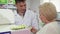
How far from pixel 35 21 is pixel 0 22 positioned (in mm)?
471

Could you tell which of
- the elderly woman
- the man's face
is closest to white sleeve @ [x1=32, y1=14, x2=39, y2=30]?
the man's face

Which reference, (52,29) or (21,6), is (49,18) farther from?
(21,6)

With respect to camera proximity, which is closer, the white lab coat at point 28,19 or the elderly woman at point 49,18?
the elderly woman at point 49,18

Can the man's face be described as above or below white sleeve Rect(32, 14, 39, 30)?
above

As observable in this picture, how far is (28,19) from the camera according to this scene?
1763 millimetres

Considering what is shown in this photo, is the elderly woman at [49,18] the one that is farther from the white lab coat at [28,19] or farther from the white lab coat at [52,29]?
the white lab coat at [28,19]

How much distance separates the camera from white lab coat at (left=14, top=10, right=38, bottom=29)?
174 cm

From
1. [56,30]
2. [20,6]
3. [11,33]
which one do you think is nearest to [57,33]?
[56,30]

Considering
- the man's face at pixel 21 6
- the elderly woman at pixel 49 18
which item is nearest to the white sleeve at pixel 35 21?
the man's face at pixel 21 6

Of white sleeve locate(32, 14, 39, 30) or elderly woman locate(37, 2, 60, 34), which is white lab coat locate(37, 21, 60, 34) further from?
white sleeve locate(32, 14, 39, 30)

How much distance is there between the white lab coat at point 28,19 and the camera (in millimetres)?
1740

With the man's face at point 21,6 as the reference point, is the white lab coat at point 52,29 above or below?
below

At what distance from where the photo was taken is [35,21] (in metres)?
1.79

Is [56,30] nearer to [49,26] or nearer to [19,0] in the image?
[49,26]
